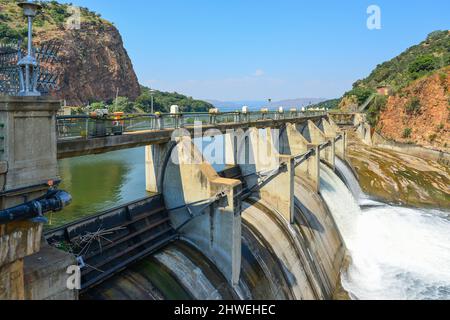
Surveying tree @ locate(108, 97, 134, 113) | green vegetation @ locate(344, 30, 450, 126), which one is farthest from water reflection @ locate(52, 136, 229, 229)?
green vegetation @ locate(344, 30, 450, 126)

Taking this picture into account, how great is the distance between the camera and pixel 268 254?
13.9 meters

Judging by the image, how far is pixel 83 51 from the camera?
90.0m

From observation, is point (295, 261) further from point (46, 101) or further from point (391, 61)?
point (391, 61)

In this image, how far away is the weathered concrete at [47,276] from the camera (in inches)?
251

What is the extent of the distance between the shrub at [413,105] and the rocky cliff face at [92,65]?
67.5m

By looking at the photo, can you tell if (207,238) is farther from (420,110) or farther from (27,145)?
(420,110)

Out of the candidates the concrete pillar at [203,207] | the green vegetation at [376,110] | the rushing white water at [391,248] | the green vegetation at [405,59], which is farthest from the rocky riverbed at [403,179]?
the green vegetation at [405,59]

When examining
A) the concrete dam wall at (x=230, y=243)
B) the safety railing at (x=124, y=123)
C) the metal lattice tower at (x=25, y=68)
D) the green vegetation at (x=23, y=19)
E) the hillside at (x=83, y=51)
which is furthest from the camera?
the hillside at (x=83, y=51)

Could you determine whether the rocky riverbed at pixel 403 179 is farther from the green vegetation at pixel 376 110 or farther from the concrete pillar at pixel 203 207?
the concrete pillar at pixel 203 207

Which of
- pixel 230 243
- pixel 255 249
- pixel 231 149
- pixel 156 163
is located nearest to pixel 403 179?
pixel 231 149

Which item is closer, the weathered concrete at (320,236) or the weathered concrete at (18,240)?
the weathered concrete at (18,240)

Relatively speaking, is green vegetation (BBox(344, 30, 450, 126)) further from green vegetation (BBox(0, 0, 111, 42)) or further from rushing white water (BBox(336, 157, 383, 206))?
green vegetation (BBox(0, 0, 111, 42))

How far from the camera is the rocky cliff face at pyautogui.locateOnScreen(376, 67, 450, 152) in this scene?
46250mm
